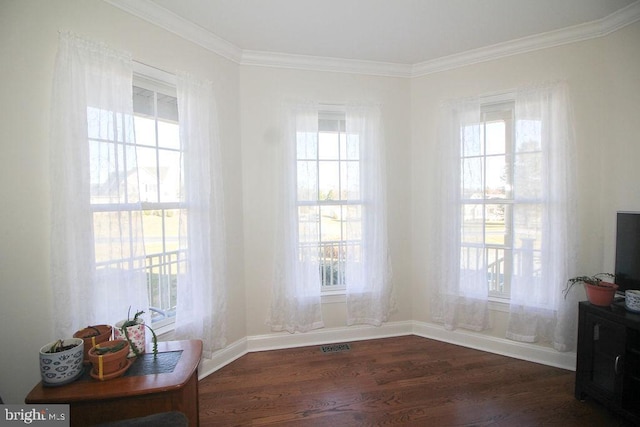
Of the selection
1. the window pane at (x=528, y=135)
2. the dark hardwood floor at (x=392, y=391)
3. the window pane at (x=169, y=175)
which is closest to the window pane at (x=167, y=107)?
the window pane at (x=169, y=175)

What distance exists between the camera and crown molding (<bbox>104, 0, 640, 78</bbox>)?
6.36ft

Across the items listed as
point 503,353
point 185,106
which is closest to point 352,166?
point 185,106

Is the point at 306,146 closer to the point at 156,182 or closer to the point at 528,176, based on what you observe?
the point at 156,182

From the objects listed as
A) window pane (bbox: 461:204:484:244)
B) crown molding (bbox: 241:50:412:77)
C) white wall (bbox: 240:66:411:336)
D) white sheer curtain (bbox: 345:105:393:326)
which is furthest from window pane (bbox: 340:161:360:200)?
window pane (bbox: 461:204:484:244)

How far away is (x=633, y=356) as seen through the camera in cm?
166

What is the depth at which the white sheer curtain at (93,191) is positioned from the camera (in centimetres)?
145

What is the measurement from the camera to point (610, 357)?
177 centimetres

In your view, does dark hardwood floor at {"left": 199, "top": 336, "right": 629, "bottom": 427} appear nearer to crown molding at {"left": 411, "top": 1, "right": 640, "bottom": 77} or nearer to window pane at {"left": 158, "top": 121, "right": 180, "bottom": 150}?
window pane at {"left": 158, "top": 121, "right": 180, "bottom": 150}

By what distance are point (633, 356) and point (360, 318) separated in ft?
6.40

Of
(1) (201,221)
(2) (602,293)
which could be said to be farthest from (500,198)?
(1) (201,221)

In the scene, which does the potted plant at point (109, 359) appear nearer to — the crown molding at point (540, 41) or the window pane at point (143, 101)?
the window pane at point (143, 101)

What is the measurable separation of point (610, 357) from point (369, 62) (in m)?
3.12

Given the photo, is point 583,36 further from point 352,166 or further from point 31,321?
point 31,321

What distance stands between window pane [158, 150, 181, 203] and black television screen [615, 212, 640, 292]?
3.45 m
